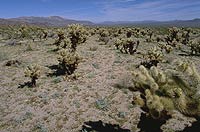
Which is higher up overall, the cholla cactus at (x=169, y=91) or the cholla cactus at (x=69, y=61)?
the cholla cactus at (x=169, y=91)

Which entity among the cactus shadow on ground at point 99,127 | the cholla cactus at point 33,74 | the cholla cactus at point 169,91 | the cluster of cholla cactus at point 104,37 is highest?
the cholla cactus at point 169,91

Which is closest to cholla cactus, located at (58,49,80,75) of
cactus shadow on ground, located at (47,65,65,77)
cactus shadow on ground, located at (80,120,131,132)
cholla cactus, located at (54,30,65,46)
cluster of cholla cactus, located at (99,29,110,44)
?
cactus shadow on ground, located at (47,65,65,77)

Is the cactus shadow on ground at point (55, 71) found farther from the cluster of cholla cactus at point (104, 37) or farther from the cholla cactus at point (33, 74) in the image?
the cluster of cholla cactus at point (104, 37)

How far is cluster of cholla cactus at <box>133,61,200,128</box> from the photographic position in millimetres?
7688

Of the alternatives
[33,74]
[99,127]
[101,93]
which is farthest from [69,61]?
[99,127]

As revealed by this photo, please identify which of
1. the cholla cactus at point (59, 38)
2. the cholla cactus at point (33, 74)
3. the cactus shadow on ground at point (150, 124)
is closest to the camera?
the cactus shadow on ground at point (150, 124)

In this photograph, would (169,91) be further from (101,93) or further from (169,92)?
(101,93)

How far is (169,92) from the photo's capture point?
784 cm

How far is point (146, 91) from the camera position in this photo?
25.5 ft

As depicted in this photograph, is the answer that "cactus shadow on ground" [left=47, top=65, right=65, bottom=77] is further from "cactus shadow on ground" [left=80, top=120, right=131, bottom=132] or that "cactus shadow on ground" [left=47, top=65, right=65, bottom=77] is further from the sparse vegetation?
"cactus shadow on ground" [left=80, top=120, right=131, bottom=132]

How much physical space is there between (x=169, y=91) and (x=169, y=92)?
0.03m

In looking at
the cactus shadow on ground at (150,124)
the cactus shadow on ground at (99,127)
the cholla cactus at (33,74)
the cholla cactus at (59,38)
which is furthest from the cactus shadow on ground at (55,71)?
the cactus shadow on ground at (150,124)

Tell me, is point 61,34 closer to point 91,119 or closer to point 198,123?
point 91,119

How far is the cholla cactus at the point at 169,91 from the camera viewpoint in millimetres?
7688
